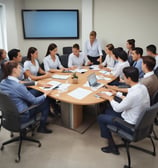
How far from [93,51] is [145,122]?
3.19 m

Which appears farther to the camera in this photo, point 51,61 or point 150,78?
point 51,61

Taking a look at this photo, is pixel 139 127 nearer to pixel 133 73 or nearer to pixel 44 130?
pixel 133 73

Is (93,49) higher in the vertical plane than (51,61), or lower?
higher

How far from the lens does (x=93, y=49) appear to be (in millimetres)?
5008

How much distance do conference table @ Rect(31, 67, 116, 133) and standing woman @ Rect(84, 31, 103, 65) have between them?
1323mm

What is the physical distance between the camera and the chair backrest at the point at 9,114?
2.27 meters

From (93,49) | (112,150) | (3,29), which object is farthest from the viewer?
(3,29)

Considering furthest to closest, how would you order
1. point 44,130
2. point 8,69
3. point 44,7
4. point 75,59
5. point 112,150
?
point 44,7 < point 75,59 < point 44,130 < point 112,150 < point 8,69

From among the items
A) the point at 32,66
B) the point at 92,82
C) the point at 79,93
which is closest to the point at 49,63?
the point at 32,66

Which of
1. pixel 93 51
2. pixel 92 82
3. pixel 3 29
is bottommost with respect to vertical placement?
pixel 92 82

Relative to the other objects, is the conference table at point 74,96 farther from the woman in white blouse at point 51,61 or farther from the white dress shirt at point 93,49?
the white dress shirt at point 93,49

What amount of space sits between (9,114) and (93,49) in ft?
10.3

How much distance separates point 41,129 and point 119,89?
54.7 inches

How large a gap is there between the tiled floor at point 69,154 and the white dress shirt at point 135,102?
1.93 feet
